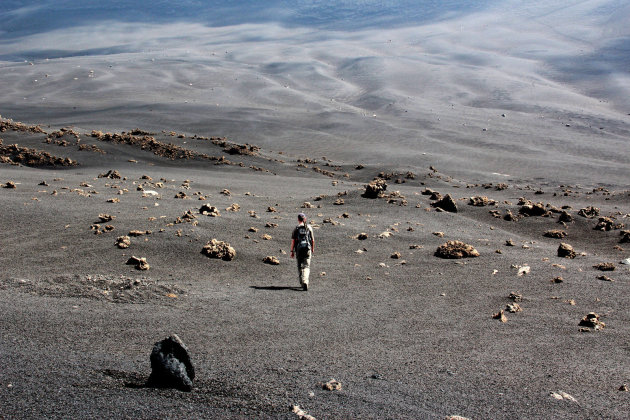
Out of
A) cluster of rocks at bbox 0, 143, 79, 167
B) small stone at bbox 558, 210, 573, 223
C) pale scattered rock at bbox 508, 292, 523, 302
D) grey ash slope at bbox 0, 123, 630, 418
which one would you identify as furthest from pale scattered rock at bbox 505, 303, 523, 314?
cluster of rocks at bbox 0, 143, 79, 167

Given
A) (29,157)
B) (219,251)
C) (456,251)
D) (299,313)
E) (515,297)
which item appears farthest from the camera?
(29,157)

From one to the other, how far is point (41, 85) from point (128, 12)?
181 feet

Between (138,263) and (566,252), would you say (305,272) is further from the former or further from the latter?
(566,252)

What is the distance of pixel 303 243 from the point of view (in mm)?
6840

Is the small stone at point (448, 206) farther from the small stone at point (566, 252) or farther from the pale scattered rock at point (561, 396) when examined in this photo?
the pale scattered rock at point (561, 396)

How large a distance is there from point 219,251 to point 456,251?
3549mm

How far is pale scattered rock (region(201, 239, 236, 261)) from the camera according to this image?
761 centimetres

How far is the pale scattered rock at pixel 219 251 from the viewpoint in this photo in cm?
761

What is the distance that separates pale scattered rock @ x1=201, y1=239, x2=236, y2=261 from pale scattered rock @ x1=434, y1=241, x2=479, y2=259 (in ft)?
10.3

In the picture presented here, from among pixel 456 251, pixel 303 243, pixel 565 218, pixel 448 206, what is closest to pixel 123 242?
pixel 303 243

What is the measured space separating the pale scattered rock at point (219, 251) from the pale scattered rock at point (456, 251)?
3.14 metres

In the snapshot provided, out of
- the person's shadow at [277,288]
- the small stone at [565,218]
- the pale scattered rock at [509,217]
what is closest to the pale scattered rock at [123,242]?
the person's shadow at [277,288]

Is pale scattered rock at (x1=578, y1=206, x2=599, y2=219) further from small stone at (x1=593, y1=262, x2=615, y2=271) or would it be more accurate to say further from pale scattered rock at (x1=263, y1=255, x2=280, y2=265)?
pale scattered rock at (x1=263, y1=255, x2=280, y2=265)

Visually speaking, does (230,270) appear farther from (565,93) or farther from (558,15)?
(558,15)
